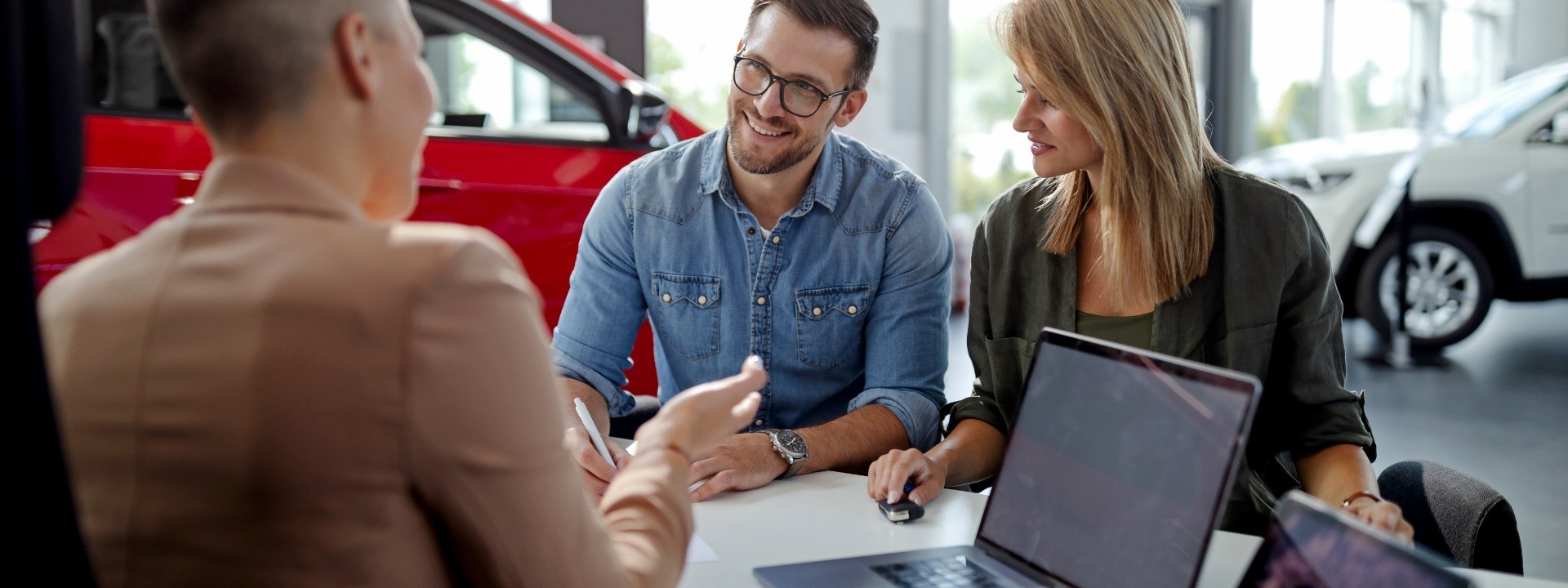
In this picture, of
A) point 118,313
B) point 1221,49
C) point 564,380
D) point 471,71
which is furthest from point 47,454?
point 1221,49

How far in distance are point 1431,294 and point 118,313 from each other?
585 cm

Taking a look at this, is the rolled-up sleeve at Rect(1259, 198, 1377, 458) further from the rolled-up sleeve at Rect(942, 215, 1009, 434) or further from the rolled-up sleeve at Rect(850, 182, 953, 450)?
the rolled-up sleeve at Rect(850, 182, 953, 450)

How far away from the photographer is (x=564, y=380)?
2.01 metres

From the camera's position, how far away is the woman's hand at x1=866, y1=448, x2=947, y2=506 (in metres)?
1.48

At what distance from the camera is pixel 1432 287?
18.2 ft

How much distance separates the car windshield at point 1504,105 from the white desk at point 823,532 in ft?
16.5

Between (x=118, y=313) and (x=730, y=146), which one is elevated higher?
(x=730, y=146)

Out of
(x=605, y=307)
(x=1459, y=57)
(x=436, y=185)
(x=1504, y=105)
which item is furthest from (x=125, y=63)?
(x=1459, y=57)

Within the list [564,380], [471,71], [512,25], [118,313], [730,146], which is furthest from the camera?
[471,71]

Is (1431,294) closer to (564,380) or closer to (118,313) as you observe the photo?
(564,380)

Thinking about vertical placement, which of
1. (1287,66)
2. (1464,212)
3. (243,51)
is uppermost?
(1287,66)

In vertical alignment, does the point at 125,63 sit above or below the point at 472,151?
above

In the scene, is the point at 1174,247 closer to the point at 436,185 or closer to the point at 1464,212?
the point at 436,185

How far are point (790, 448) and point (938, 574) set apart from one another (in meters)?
0.41
